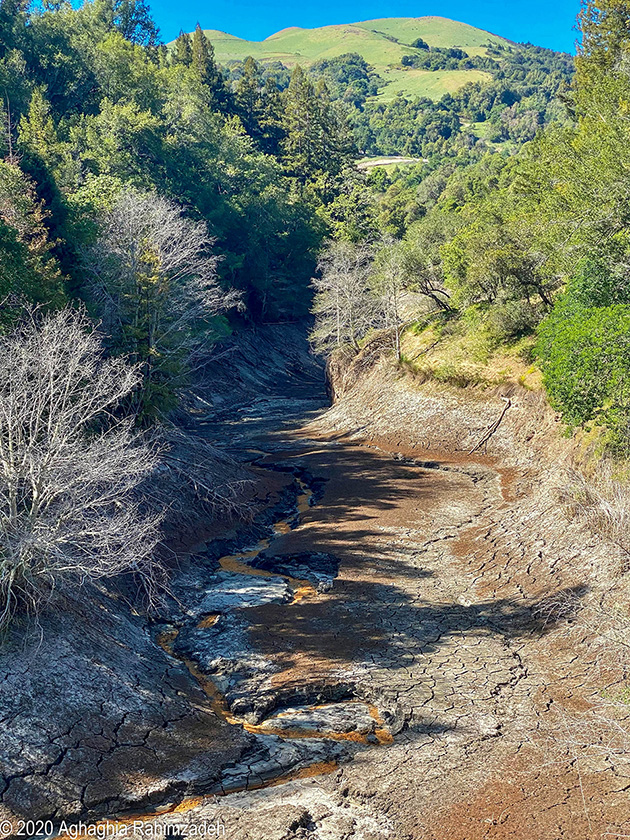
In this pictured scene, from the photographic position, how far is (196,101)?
68.8 m

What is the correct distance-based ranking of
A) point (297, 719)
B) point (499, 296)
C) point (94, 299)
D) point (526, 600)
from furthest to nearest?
point (499, 296), point (94, 299), point (526, 600), point (297, 719)

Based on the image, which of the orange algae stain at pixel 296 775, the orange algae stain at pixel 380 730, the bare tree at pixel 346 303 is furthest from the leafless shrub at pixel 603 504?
the bare tree at pixel 346 303

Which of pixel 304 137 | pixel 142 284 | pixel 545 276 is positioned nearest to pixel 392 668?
pixel 142 284

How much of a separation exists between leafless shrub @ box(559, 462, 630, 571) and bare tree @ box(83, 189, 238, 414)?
16.3 meters

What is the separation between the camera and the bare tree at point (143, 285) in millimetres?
27906

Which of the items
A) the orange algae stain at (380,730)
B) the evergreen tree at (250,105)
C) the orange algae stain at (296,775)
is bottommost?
the orange algae stain at (380,730)

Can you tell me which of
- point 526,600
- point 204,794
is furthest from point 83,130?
point 204,794

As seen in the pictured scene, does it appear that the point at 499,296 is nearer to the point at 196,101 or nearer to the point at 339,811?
the point at 339,811

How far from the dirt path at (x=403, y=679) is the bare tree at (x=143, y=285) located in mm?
9696

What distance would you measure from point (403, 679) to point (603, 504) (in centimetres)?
688

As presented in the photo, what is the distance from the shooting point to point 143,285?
89.6ft

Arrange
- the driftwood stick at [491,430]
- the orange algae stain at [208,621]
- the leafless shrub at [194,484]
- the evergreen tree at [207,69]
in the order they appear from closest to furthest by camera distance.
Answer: the orange algae stain at [208,621] → the leafless shrub at [194,484] → the driftwood stick at [491,430] → the evergreen tree at [207,69]

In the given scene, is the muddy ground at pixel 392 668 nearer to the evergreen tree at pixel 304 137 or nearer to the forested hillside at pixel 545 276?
the forested hillside at pixel 545 276

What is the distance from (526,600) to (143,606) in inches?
399
